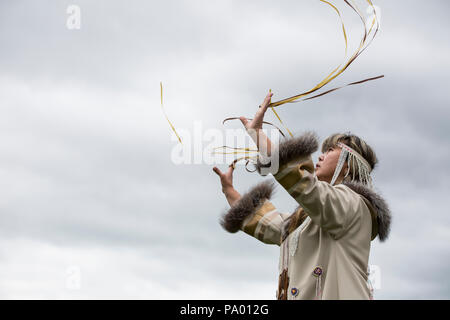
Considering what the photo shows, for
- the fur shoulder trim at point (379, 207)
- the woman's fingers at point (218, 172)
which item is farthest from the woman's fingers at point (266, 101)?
the woman's fingers at point (218, 172)

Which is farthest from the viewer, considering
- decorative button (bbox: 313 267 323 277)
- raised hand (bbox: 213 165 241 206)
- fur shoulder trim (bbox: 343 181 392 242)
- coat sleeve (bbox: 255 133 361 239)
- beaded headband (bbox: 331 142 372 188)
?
raised hand (bbox: 213 165 241 206)

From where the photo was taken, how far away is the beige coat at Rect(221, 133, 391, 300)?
325cm

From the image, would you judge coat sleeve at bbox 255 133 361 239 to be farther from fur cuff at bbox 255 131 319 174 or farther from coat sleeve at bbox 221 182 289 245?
coat sleeve at bbox 221 182 289 245

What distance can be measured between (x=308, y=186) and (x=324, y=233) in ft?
1.55

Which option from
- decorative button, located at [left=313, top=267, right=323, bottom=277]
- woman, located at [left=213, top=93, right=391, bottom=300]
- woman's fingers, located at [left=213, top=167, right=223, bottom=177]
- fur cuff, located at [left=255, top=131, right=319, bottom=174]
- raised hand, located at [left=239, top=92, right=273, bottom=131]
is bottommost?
decorative button, located at [left=313, top=267, right=323, bottom=277]

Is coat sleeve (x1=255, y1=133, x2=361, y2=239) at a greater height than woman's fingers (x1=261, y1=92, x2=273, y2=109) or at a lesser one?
lesser

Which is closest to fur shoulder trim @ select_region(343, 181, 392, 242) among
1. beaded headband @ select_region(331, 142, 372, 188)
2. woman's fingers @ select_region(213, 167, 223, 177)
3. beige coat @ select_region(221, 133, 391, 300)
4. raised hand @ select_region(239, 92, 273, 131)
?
beige coat @ select_region(221, 133, 391, 300)

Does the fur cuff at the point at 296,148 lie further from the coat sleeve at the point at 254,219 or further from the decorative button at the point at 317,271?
the coat sleeve at the point at 254,219

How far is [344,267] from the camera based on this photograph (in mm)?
3408

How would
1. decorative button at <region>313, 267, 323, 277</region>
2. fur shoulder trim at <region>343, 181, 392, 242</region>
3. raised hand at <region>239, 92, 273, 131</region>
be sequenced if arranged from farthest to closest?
fur shoulder trim at <region>343, 181, 392, 242</region> → decorative button at <region>313, 267, 323, 277</region> → raised hand at <region>239, 92, 273, 131</region>

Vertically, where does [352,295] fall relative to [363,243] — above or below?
below
